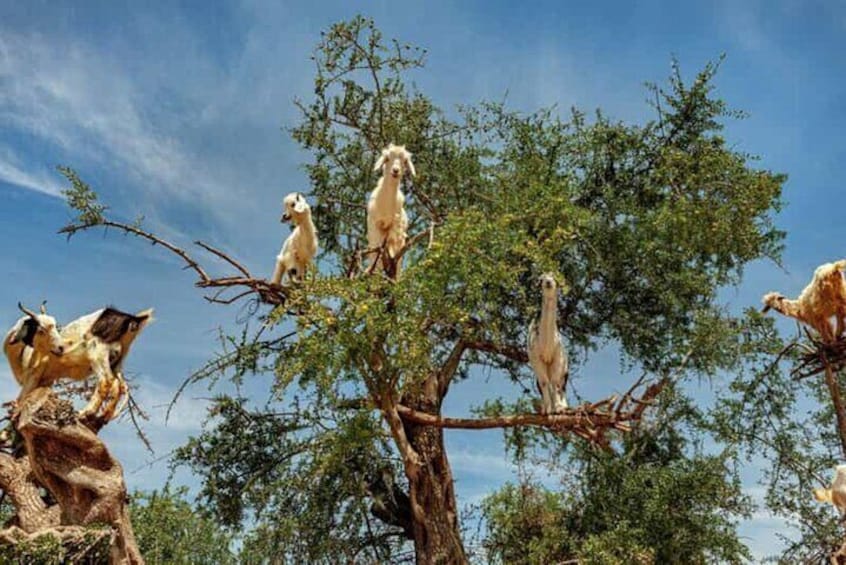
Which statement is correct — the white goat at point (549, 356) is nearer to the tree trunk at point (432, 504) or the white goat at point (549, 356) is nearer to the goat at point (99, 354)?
the tree trunk at point (432, 504)

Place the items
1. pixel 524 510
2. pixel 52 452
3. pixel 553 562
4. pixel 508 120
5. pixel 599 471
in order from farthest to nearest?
pixel 508 120, pixel 524 510, pixel 599 471, pixel 553 562, pixel 52 452

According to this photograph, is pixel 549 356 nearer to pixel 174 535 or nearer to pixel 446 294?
pixel 446 294

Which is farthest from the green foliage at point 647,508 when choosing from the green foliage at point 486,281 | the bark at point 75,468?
the bark at point 75,468

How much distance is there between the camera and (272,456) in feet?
37.0

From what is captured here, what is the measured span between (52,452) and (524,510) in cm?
632

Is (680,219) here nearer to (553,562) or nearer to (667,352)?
(667,352)

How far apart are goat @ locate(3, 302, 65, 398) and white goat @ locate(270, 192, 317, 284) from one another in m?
2.83

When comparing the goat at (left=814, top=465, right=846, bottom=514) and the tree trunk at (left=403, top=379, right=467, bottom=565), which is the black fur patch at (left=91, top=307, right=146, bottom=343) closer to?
the tree trunk at (left=403, top=379, right=467, bottom=565)

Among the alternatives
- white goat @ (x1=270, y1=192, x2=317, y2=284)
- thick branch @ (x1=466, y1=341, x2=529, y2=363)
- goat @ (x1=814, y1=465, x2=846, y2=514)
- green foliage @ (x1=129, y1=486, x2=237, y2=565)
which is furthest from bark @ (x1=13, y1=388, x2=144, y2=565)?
green foliage @ (x1=129, y1=486, x2=237, y2=565)

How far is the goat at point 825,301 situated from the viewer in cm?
740

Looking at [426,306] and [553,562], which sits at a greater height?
[426,306]

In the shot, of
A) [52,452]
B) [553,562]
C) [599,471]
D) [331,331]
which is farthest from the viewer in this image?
[599,471]

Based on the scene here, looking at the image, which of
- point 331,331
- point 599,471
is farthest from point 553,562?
point 331,331

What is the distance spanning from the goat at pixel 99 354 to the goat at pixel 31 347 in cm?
7
